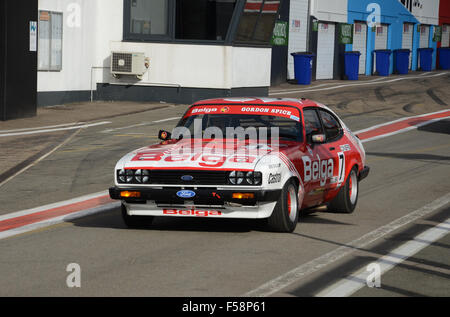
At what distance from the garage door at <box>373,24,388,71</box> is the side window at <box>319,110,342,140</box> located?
127ft

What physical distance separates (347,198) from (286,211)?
197cm

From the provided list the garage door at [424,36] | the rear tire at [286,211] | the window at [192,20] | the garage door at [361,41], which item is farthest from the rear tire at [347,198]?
the garage door at [424,36]

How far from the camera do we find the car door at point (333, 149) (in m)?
10.6

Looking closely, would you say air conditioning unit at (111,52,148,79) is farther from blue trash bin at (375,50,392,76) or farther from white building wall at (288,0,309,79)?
blue trash bin at (375,50,392,76)

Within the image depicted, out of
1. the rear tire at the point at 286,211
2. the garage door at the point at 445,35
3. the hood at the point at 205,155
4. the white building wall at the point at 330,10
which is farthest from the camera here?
the garage door at the point at 445,35

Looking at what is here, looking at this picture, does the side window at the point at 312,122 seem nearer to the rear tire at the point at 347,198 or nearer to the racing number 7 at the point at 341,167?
the racing number 7 at the point at 341,167

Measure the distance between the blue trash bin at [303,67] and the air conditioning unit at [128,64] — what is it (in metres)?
11.9

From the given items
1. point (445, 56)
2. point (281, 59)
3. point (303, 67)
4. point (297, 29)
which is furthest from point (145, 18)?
point (445, 56)

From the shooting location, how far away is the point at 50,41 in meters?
26.0

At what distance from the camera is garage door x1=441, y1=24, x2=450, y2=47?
6055 centimetres

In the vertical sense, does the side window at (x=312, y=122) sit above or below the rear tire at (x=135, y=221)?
above

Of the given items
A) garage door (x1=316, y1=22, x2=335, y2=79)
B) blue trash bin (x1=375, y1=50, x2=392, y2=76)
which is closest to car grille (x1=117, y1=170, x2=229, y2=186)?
garage door (x1=316, y1=22, x2=335, y2=79)

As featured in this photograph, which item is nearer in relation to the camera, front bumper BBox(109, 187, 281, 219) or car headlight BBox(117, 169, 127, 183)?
front bumper BBox(109, 187, 281, 219)
